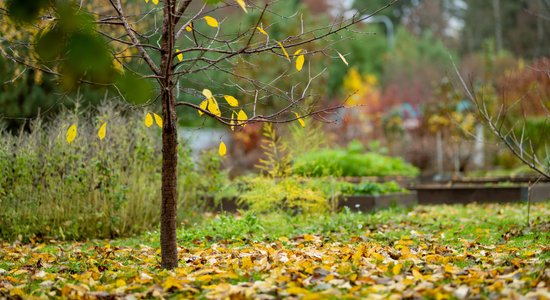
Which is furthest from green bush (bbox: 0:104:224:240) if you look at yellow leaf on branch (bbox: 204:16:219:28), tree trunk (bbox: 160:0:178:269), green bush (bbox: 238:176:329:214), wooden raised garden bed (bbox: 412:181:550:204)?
wooden raised garden bed (bbox: 412:181:550:204)

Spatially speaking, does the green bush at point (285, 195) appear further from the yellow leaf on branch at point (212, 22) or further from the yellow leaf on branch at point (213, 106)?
the yellow leaf on branch at point (212, 22)

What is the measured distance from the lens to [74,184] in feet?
24.8

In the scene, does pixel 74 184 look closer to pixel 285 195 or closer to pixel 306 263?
pixel 285 195

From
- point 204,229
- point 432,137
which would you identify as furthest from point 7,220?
point 432,137

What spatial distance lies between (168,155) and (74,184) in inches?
128

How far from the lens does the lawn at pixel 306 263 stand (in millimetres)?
3871

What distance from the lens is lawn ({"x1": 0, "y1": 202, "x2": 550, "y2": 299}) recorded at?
3.87 metres

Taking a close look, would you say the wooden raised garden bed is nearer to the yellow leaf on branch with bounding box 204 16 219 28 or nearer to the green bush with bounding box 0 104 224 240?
the green bush with bounding box 0 104 224 240

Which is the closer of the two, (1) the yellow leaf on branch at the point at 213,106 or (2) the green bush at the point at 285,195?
(1) the yellow leaf on branch at the point at 213,106

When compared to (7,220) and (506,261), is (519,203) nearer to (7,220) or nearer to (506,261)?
(506,261)

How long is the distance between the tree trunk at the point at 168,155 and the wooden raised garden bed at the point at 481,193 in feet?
24.5

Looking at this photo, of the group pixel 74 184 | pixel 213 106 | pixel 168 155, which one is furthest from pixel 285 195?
pixel 213 106

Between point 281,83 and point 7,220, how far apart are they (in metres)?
14.3

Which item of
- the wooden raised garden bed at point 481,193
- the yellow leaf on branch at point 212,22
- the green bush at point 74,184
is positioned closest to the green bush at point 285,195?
the green bush at point 74,184
